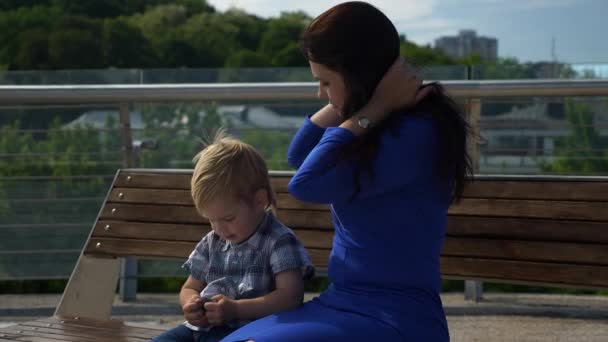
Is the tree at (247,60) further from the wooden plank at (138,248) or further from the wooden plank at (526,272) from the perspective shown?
the wooden plank at (526,272)

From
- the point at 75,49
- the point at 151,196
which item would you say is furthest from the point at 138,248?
the point at 75,49

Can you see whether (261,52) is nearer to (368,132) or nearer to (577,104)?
(577,104)

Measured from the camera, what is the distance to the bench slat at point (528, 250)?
319 centimetres

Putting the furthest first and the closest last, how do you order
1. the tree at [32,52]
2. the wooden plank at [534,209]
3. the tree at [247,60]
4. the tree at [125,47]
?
the tree at [125,47]
the tree at [32,52]
the tree at [247,60]
the wooden plank at [534,209]

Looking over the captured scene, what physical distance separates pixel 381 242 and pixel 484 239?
0.95 meters

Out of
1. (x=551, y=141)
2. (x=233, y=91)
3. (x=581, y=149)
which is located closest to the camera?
(x=233, y=91)

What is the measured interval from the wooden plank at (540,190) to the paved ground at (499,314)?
1.52m

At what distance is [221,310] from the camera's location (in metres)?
2.77

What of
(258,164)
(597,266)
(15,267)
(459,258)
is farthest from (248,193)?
(15,267)

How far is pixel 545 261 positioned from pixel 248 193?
1.02m

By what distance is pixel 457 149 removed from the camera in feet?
8.33

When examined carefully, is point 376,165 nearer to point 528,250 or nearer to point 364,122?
point 364,122

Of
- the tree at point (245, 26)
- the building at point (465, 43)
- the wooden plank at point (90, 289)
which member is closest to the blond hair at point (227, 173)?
the wooden plank at point (90, 289)

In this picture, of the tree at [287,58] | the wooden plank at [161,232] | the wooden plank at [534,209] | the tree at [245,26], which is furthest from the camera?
the tree at [245,26]
